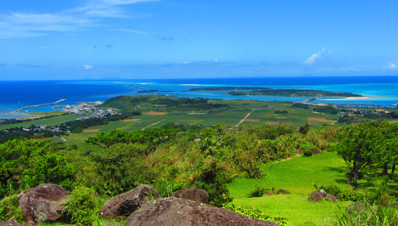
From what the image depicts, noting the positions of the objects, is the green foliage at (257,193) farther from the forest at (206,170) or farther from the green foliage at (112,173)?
the green foliage at (112,173)

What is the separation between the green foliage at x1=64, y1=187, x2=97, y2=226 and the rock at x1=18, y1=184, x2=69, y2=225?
0.37 meters

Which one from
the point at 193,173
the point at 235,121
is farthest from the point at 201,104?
the point at 193,173

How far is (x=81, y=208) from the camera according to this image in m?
10.7

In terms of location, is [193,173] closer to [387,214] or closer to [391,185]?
[391,185]

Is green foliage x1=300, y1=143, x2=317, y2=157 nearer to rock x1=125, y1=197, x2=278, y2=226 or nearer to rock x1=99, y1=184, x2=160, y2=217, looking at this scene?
rock x1=99, y1=184, x2=160, y2=217

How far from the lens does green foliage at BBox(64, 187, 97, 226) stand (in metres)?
10.3

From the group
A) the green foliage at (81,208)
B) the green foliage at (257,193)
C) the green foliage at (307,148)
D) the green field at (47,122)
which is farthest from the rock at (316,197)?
the green field at (47,122)

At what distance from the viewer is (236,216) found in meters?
5.75

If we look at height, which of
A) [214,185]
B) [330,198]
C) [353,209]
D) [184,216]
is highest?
[184,216]

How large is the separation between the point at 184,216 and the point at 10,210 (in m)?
8.83

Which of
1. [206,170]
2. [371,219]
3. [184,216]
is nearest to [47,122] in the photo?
[206,170]

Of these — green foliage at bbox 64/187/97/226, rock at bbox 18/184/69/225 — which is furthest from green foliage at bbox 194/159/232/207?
rock at bbox 18/184/69/225

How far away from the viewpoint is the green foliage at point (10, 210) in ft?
35.5

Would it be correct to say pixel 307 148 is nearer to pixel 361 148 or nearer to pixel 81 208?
pixel 361 148
